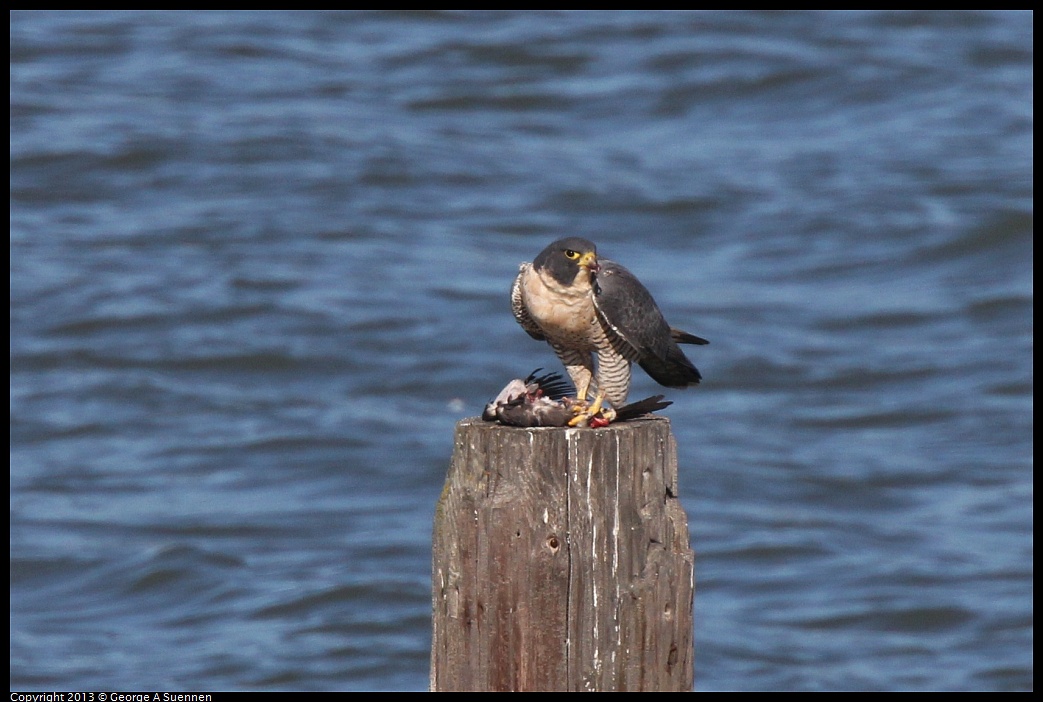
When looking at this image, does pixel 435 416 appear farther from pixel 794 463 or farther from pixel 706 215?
pixel 706 215

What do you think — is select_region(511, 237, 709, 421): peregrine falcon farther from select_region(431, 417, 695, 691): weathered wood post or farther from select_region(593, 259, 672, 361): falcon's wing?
select_region(431, 417, 695, 691): weathered wood post

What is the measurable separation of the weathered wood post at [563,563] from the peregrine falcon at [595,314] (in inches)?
28.1

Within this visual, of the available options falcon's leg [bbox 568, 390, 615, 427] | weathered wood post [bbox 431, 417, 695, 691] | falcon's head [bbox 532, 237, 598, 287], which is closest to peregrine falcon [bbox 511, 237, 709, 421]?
falcon's head [bbox 532, 237, 598, 287]

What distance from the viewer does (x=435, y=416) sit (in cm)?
1343

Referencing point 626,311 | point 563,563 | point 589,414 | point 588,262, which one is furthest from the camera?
point 626,311

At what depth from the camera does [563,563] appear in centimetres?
362

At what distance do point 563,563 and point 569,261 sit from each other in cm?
112

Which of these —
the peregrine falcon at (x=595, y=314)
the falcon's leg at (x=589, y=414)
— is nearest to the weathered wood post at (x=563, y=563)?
the falcon's leg at (x=589, y=414)

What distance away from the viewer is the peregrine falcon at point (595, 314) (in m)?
4.46

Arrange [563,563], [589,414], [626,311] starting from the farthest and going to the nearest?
[626,311]
[589,414]
[563,563]

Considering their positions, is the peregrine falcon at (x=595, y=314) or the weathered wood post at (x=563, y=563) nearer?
the weathered wood post at (x=563, y=563)

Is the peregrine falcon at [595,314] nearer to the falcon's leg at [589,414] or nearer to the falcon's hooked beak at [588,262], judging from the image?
the falcon's hooked beak at [588,262]

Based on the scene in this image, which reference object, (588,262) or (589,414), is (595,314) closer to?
(588,262)

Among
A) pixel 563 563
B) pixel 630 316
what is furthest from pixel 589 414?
pixel 630 316
